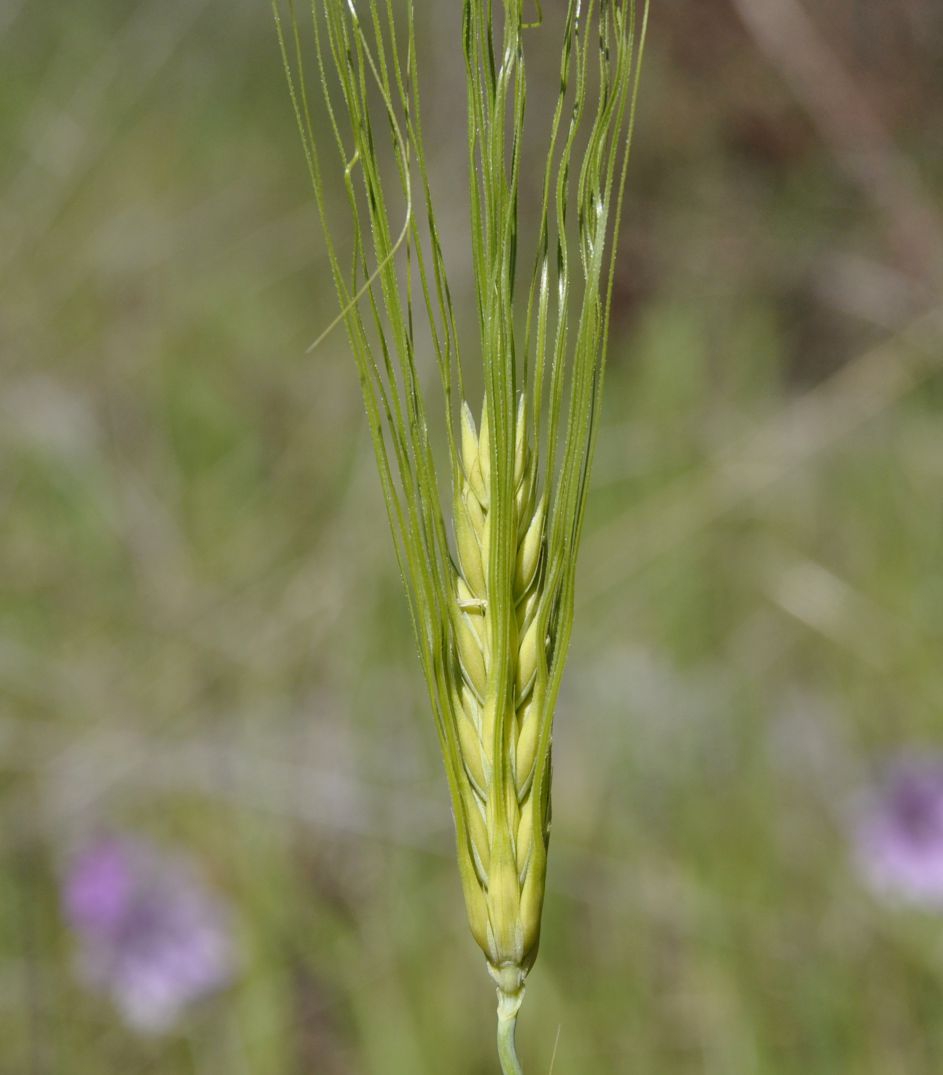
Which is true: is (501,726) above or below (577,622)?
above

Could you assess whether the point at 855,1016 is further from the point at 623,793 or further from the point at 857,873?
the point at 623,793

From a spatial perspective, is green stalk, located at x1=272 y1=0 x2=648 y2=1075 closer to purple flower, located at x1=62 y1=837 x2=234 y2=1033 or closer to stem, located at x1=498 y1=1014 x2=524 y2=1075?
stem, located at x1=498 y1=1014 x2=524 y2=1075

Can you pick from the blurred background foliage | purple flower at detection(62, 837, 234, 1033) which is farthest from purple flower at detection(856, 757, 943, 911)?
purple flower at detection(62, 837, 234, 1033)

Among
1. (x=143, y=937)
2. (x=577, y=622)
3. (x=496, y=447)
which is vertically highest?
(x=496, y=447)

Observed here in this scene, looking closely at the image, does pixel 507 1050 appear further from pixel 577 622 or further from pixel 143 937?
pixel 577 622

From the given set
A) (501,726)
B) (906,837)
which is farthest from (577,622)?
(501,726)

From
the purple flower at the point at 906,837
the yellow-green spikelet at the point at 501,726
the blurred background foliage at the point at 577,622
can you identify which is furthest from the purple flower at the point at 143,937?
the yellow-green spikelet at the point at 501,726

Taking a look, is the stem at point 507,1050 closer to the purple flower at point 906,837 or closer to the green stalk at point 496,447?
the green stalk at point 496,447
